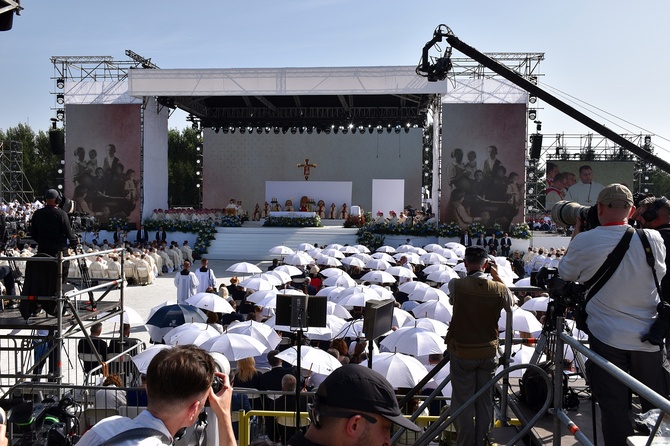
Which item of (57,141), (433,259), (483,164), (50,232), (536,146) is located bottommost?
(433,259)

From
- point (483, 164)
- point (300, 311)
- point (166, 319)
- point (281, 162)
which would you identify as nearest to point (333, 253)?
point (166, 319)

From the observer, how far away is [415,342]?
822 cm

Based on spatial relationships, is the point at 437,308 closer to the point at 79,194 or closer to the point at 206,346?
the point at 206,346

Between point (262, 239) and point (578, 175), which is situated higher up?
point (578, 175)

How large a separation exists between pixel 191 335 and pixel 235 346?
0.96 m

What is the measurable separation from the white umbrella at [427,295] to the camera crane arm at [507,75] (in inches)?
169

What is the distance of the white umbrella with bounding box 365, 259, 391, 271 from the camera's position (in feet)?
54.0

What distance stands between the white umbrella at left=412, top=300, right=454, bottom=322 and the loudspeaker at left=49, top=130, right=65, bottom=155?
2588 cm

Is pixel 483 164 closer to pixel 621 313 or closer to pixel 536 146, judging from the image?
pixel 536 146

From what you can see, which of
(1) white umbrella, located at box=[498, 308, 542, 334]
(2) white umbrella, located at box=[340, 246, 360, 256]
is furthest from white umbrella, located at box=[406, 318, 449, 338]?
(2) white umbrella, located at box=[340, 246, 360, 256]

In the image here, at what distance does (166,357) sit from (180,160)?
203 feet

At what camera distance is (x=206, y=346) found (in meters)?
8.17

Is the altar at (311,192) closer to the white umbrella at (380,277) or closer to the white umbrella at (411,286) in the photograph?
the white umbrella at (380,277)

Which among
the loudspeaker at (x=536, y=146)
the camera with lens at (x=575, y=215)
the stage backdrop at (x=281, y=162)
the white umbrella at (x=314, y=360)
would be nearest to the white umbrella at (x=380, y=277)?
the white umbrella at (x=314, y=360)
